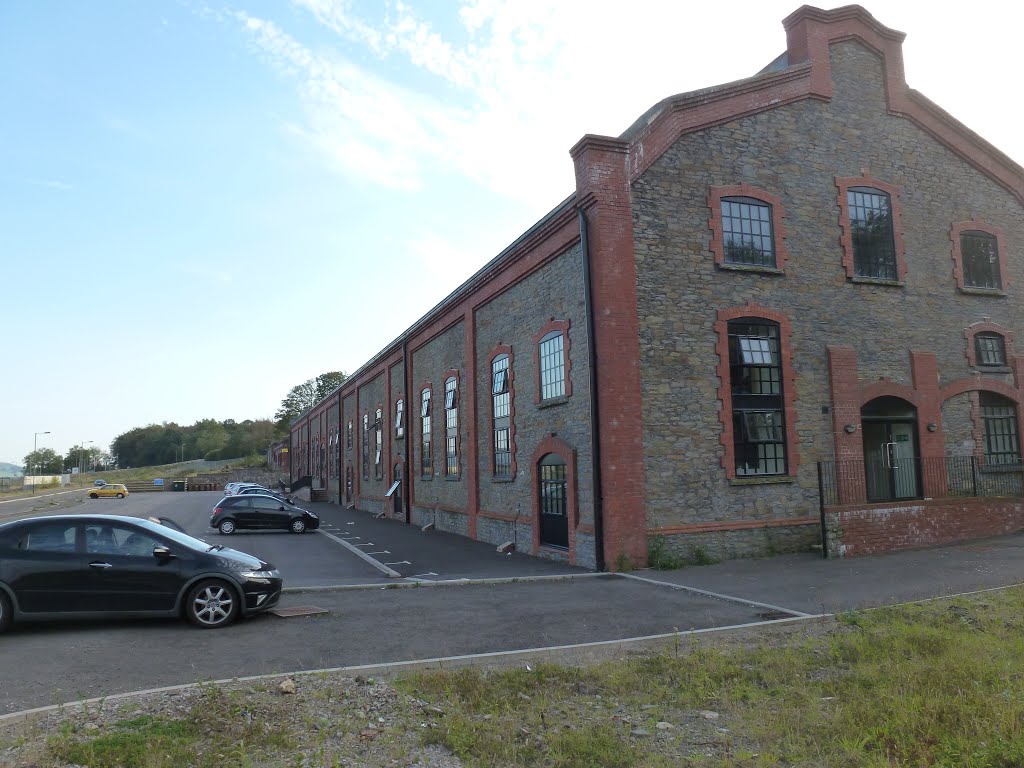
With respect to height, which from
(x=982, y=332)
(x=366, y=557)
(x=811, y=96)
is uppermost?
(x=811, y=96)

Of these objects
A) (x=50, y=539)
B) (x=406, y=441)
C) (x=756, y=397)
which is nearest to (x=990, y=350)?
(x=756, y=397)

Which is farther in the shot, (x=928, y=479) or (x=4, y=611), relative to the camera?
(x=928, y=479)

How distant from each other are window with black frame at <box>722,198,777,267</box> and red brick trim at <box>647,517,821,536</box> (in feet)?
18.7

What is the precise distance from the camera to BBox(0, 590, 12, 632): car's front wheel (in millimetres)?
8633

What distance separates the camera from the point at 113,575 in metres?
8.98

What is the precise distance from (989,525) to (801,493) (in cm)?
485

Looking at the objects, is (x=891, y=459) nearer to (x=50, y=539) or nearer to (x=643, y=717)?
(x=643, y=717)

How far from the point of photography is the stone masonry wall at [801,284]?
1508 cm

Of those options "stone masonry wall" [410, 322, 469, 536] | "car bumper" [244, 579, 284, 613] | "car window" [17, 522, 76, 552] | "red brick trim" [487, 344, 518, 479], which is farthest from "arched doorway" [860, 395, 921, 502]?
"car window" [17, 522, 76, 552]

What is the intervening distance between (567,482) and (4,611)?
10.2 metres

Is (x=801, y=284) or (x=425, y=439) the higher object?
(x=801, y=284)

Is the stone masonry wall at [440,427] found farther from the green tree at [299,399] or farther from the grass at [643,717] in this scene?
the green tree at [299,399]

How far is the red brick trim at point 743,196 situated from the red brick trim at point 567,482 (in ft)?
17.4

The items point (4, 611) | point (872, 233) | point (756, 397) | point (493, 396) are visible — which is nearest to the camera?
point (4, 611)
